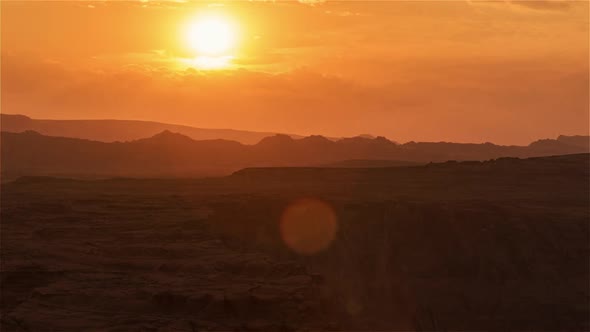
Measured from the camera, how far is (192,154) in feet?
454

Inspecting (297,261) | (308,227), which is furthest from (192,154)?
(297,261)

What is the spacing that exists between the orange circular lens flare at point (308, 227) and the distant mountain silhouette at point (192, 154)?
63074mm

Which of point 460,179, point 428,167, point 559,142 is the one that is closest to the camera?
point 460,179

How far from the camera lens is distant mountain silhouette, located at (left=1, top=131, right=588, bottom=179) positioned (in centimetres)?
11850

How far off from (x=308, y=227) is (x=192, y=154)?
99512mm

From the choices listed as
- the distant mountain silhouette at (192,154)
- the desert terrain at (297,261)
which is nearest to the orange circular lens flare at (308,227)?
the desert terrain at (297,261)

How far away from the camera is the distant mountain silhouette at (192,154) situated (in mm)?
118500

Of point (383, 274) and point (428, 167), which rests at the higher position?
point (428, 167)

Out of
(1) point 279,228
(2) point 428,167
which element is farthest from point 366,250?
(2) point 428,167

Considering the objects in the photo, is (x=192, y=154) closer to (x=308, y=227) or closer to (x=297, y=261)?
(x=308, y=227)

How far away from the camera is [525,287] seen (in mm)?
40188

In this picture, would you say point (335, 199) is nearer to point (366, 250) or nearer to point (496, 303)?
point (366, 250)

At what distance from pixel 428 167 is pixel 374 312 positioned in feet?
108

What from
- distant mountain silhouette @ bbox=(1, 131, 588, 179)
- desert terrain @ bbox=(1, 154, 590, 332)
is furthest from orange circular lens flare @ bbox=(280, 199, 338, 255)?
distant mountain silhouette @ bbox=(1, 131, 588, 179)
